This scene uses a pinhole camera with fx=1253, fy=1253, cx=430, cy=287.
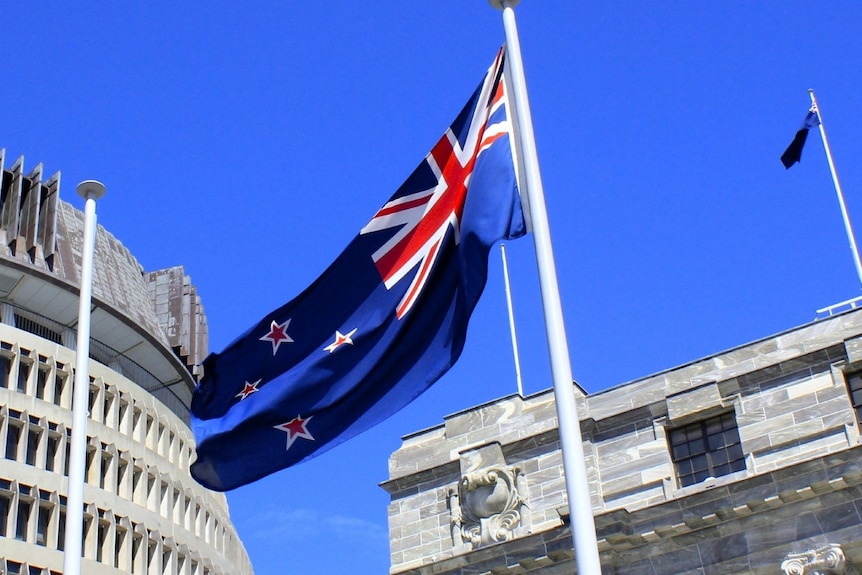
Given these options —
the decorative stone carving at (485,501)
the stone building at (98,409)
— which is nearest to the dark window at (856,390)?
the decorative stone carving at (485,501)

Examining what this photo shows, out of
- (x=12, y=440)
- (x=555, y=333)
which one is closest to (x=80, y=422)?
(x=555, y=333)

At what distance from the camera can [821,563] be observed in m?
24.5

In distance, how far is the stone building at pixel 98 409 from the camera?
69188 millimetres

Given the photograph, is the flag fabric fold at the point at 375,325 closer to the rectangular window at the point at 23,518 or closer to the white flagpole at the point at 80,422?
the white flagpole at the point at 80,422

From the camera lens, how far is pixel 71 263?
259ft

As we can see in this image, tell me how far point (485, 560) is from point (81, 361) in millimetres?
10506

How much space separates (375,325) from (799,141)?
20359 mm

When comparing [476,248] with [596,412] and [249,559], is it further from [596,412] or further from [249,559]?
[249,559]

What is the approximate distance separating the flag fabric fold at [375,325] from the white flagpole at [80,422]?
312 cm

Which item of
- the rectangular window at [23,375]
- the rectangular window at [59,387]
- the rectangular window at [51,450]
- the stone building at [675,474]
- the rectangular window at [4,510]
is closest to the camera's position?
the stone building at [675,474]

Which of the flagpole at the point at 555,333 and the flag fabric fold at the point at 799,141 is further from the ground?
the flag fabric fold at the point at 799,141

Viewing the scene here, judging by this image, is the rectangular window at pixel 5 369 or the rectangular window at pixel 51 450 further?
the rectangular window at pixel 5 369

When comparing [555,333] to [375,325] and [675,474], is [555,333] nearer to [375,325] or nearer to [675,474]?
[375,325]

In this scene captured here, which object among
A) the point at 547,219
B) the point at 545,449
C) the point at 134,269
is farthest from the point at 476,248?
the point at 134,269
